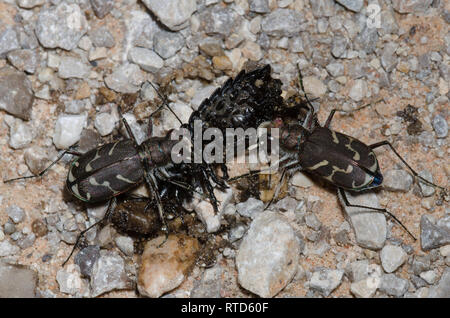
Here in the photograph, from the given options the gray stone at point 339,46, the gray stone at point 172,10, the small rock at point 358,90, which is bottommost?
the small rock at point 358,90

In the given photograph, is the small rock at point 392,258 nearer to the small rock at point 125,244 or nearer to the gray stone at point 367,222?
the gray stone at point 367,222

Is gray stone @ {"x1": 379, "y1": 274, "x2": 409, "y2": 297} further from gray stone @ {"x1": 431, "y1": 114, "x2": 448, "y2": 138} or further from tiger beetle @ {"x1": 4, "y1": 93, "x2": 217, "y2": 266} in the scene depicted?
tiger beetle @ {"x1": 4, "y1": 93, "x2": 217, "y2": 266}

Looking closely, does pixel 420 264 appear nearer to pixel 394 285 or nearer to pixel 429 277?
pixel 429 277

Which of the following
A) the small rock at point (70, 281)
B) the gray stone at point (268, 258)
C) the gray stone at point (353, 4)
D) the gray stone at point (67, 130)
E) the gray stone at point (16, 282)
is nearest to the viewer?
the gray stone at point (268, 258)

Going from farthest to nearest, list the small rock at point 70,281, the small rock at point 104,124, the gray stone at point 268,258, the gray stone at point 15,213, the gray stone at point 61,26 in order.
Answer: the gray stone at point 61,26 < the small rock at point 104,124 < the gray stone at point 15,213 < the small rock at point 70,281 < the gray stone at point 268,258

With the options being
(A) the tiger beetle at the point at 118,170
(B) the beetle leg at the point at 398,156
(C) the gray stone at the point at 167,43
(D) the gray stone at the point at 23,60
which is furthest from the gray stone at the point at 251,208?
(D) the gray stone at the point at 23,60

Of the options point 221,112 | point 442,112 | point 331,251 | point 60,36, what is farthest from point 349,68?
point 60,36

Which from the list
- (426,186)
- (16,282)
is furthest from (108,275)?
(426,186)
